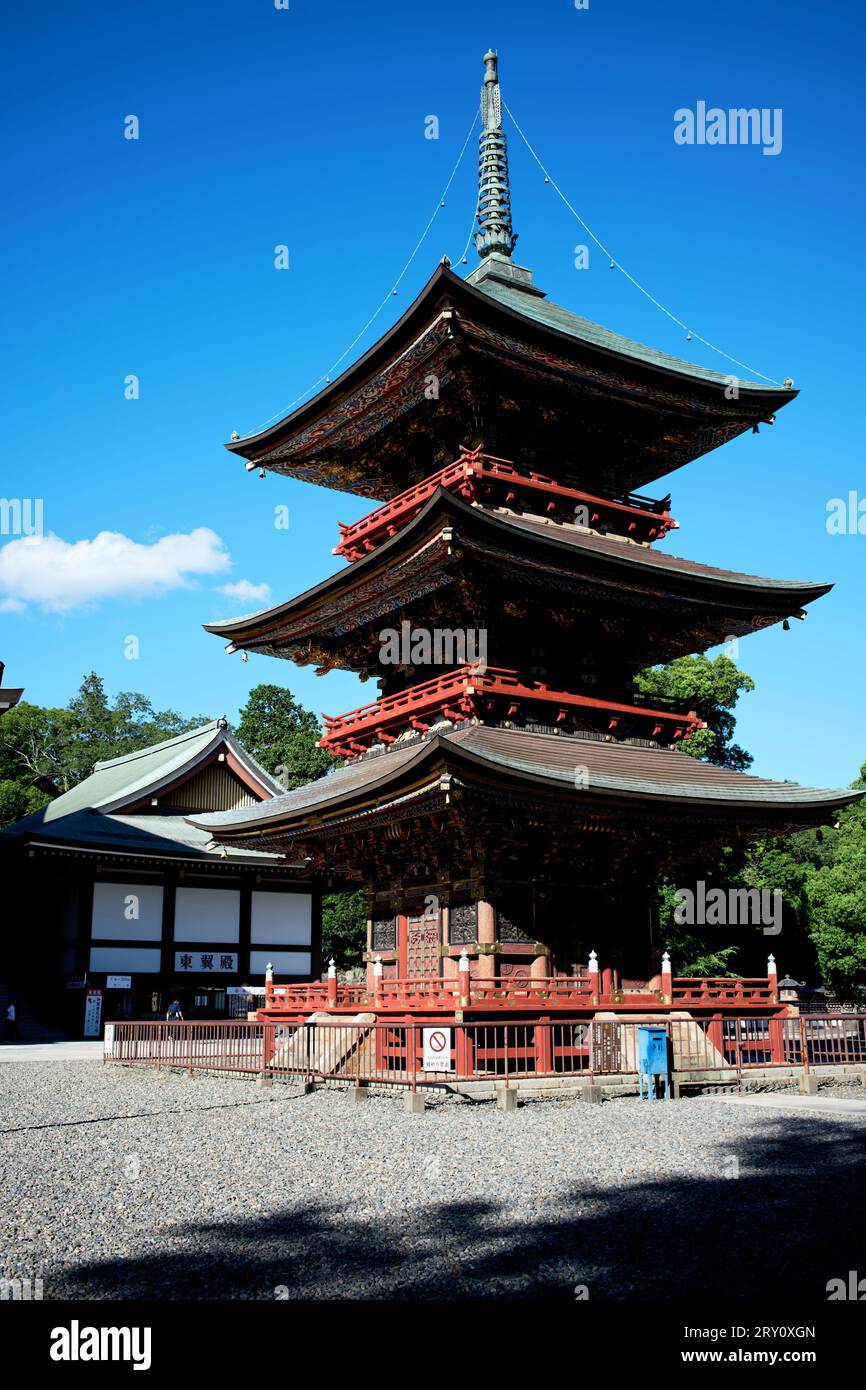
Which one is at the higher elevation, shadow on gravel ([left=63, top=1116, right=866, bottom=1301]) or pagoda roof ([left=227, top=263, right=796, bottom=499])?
pagoda roof ([left=227, top=263, right=796, bottom=499])

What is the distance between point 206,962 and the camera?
1467 inches

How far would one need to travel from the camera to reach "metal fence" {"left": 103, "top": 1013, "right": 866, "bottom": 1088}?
17766mm

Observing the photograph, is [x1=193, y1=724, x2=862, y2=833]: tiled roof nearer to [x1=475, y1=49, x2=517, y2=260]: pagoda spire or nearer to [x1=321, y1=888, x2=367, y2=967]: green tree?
[x1=475, y1=49, x2=517, y2=260]: pagoda spire

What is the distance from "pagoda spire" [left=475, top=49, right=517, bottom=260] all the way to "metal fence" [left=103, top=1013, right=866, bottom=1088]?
65.8 feet

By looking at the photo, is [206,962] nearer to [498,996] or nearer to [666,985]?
[498,996]

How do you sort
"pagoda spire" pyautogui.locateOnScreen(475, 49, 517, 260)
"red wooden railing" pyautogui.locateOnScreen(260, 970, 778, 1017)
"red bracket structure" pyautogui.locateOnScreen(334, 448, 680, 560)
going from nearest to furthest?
"red wooden railing" pyautogui.locateOnScreen(260, 970, 778, 1017), "red bracket structure" pyautogui.locateOnScreen(334, 448, 680, 560), "pagoda spire" pyautogui.locateOnScreen(475, 49, 517, 260)

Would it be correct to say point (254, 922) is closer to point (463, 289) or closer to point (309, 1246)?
point (463, 289)

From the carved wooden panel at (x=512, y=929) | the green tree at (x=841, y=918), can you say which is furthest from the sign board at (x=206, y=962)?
the green tree at (x=841, y=918)

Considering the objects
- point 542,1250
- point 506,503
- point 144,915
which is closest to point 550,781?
point 506,503

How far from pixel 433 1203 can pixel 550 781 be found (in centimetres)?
1011

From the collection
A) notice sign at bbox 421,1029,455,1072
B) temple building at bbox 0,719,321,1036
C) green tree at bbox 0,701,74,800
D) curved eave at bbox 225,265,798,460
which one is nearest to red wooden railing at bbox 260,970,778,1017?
notice sign at bbox 421,1029,455,1072

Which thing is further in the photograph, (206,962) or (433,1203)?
(206,962)

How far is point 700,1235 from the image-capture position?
7.91 meters
